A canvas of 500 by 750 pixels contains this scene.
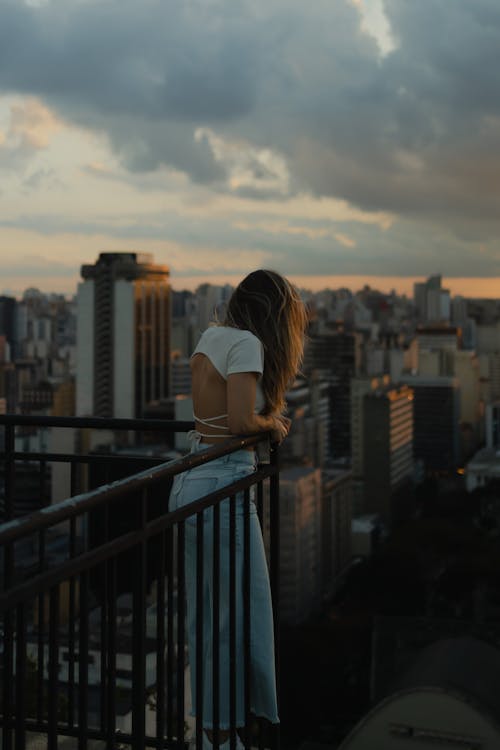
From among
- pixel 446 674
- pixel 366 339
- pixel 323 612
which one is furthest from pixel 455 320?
pixel 446 674

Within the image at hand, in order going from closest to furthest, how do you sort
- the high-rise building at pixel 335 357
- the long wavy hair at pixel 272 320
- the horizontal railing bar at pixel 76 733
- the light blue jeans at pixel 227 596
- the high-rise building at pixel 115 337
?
the light blue jeans at pixel 227 596
the long wavy hair at pixel 272 320
the horizontal railing bar at pixel 76 733
the high-rise building at pixel 115 337
the high-rise building at pixel 335 357

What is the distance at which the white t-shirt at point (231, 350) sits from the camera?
69.1 inches

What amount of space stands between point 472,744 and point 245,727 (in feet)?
8.28

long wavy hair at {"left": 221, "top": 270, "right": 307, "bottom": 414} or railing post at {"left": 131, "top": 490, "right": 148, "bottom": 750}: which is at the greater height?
long wavy hair at {"left": 221, "top": 270, "right": 307, "bottom": 414}

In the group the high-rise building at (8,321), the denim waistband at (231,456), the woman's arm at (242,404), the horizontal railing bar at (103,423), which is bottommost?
the denim waistband at (231,456)

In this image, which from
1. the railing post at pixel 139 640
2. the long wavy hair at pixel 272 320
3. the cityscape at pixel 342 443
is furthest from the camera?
the cityscape at pixel 342 443

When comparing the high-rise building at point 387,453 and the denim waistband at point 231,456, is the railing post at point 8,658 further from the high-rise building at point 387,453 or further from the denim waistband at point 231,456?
the high-rise building at point 387,453

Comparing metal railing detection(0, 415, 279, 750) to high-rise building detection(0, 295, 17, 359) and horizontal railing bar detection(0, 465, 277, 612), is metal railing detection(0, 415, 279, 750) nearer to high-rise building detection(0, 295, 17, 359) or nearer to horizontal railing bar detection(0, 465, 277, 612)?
horizontal railing bar detection(0, 465, 277, 612)

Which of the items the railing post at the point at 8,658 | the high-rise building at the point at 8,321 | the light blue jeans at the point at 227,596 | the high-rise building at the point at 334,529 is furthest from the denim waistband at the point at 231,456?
the high-rise building at the point at 8,321

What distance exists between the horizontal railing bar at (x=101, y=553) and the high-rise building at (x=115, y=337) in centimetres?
5318

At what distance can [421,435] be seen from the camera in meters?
62.8

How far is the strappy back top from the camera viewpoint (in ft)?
5.75

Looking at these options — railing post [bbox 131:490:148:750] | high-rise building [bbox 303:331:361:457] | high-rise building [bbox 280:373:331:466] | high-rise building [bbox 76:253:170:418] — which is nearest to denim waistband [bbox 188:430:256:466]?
railing post [bbox 131:490:148:750]

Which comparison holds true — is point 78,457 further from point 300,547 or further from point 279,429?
point 300,547
